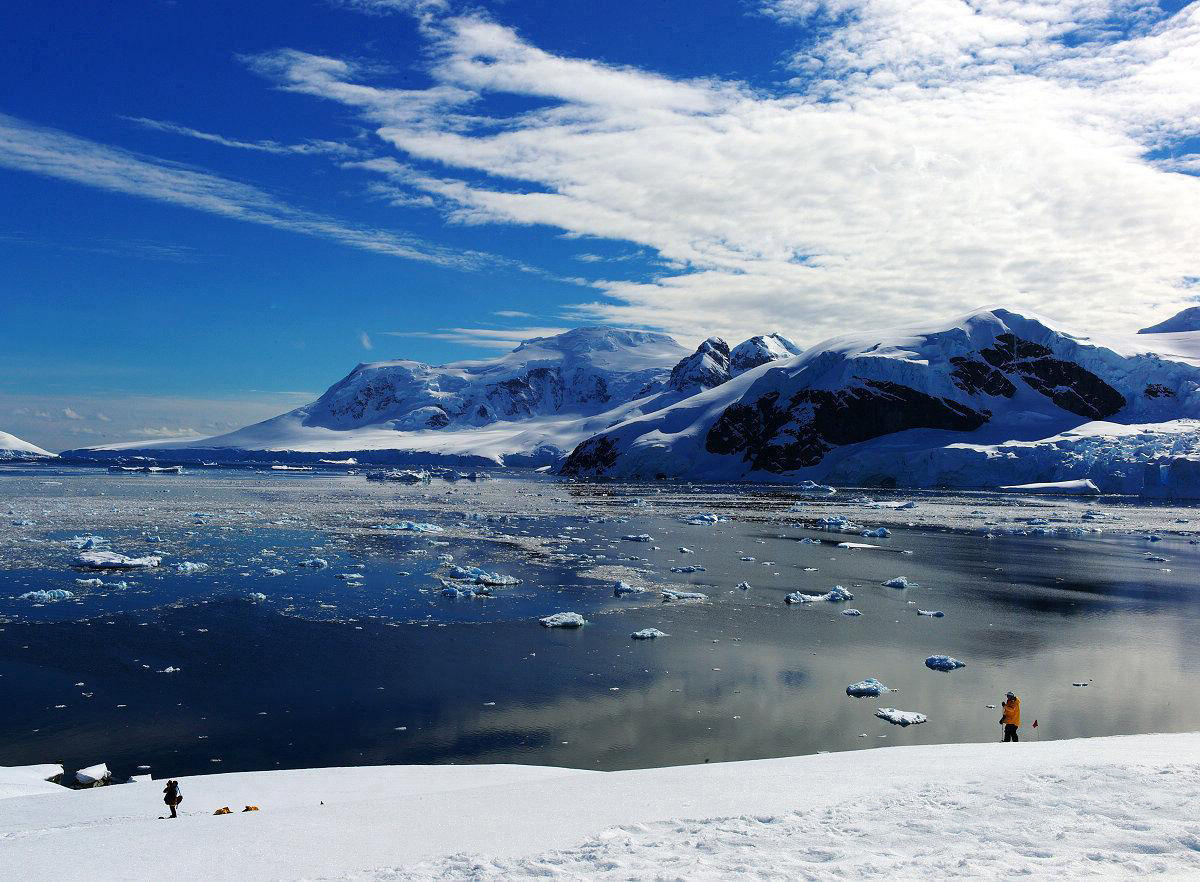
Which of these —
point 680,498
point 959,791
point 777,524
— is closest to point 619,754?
point 959,791

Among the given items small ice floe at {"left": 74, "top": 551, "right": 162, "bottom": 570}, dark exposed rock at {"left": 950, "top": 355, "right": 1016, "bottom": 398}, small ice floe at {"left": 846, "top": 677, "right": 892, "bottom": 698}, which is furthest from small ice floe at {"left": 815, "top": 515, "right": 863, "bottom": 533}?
dark exposed rock at {"left": 950, "top": 355, "right": 1016, "bottom": 398}

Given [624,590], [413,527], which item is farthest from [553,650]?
[413,527]

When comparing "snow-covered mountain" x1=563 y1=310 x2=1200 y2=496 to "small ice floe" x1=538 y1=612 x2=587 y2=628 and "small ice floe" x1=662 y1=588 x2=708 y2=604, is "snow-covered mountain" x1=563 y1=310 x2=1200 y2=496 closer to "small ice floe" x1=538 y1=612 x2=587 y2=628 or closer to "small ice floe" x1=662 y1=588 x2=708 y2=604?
"small ice floe" x1=662 y1=588 x2=708 y2=604

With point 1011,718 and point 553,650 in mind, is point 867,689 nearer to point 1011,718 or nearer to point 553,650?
point 1011,718

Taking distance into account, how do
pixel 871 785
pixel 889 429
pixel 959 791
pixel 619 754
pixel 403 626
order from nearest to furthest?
1. pixel 959 791
2. pixel 871 785
3. pixel 619 754
4. pixel 403 626
5. pixel 889 429

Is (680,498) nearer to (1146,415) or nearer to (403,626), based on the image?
(403,626)

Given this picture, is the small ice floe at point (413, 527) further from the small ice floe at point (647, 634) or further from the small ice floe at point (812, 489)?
the small ice floe at point (812, 489)
